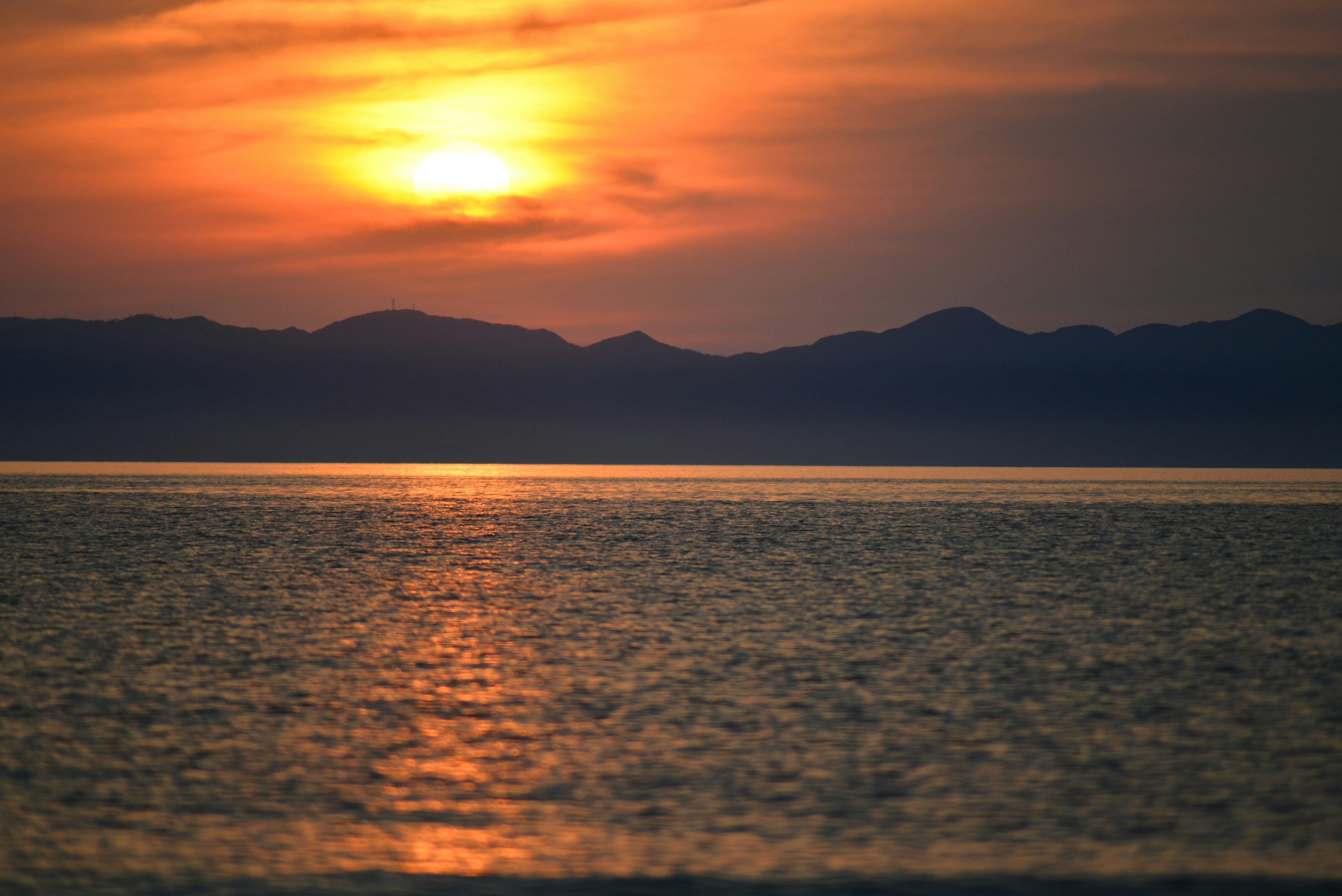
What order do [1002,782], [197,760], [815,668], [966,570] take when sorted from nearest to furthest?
[1002,782] → [197,760] → [815,668] → [966,570]

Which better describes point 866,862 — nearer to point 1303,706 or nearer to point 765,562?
point 1303,706

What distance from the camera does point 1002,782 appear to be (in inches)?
671

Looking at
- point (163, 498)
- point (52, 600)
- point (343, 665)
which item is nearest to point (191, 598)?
point (52, 600)

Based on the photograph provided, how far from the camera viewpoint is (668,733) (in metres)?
20.2

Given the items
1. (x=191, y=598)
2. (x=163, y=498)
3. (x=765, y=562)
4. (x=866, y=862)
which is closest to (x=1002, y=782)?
(x=866, y=862)

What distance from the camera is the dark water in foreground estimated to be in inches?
537

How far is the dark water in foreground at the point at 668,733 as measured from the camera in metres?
13.6

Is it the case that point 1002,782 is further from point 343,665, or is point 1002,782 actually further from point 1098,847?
point 343,665

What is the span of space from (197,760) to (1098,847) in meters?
13.5

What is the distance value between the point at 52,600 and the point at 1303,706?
38938mm

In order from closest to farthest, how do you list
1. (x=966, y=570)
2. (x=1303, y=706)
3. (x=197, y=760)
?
(x=197, y=760), (x=1303, y=706), (x=966, y=570)

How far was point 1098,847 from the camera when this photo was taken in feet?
46.4

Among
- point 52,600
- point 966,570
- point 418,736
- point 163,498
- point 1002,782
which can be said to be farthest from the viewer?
point 163,498

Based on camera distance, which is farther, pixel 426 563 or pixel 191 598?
pixel 426 563
